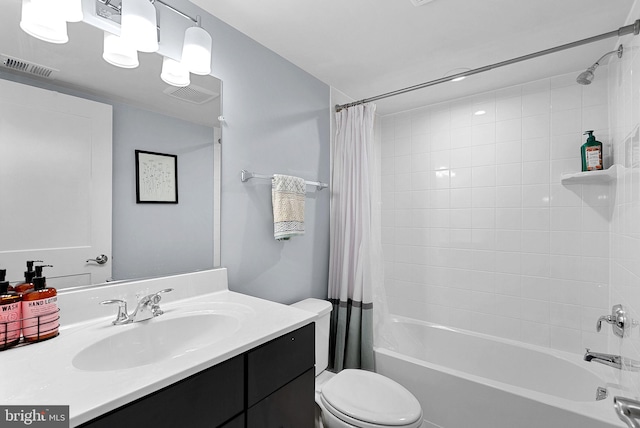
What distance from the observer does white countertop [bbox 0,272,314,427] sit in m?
0.63

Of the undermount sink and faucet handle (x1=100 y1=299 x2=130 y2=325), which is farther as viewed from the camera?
faucet handle (x1=100 y1=299 x2=130 y2=325)

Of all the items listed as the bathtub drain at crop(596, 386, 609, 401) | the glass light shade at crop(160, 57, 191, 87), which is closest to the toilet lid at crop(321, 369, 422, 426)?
the bathtub drain at crop(596, 386, 609, 401)

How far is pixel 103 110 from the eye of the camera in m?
1.11

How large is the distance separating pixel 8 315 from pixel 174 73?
3.40 feet

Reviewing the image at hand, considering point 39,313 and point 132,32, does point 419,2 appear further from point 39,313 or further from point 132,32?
point 39,313

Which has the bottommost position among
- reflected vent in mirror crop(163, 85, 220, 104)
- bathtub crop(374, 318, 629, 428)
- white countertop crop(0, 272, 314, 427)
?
bathtub crop(374, 318, 629, 428)

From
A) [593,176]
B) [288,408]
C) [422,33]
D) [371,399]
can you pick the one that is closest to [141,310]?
[288,408]

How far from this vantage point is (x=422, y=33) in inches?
63.3

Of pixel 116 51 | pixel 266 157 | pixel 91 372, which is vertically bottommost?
pixel 91 372

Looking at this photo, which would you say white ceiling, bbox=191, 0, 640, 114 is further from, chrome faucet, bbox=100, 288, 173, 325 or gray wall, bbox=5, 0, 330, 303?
chrome faucet, bbox=100, 288, 173, 325

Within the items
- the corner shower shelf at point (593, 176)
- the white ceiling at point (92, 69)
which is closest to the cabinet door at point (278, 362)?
the white ceiling at point (92, 69)

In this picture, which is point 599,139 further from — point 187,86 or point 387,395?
point 187,86

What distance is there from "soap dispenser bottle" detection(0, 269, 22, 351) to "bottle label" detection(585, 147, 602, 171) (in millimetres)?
2737

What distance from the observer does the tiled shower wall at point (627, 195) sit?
1.32 m
